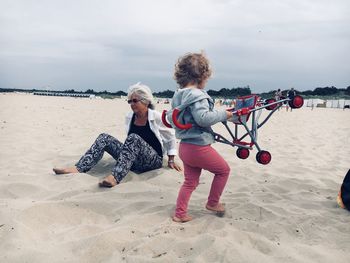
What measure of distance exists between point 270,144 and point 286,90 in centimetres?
440

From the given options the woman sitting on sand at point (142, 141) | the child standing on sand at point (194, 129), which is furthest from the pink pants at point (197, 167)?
the woman sitting on sand at point (142, 141)

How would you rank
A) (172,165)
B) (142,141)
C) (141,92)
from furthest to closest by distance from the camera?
(172,165) → (141,92) → (142,141)

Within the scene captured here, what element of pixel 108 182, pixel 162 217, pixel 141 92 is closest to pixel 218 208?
pixel 162 217

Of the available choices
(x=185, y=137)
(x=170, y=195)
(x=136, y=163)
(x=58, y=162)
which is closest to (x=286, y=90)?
(x=185, y=137)

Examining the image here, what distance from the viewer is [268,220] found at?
2.95 metres

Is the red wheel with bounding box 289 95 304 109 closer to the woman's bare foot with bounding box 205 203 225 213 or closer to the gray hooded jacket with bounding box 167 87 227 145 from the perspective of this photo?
the gray hooded jacket with bounding box 167 87 227 145

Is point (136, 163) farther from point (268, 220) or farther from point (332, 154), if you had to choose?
point (332, 154)

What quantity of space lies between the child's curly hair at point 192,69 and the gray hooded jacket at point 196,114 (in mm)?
89

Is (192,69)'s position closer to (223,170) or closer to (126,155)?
(223,170)

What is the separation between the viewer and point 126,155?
3.82 metres

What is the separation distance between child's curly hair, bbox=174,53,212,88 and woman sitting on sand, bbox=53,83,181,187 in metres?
1.16

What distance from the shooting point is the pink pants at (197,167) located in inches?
113

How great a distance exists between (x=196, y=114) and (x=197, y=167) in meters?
0.47

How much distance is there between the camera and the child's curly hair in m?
2.89
